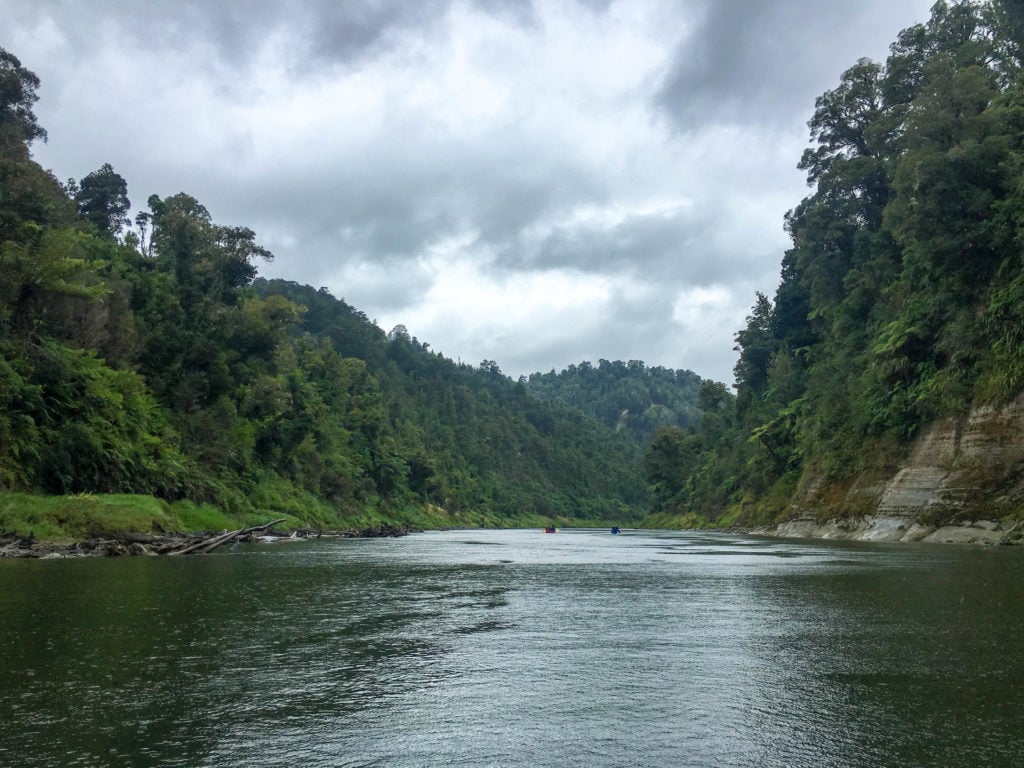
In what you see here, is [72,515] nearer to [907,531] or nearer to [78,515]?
[78,515]

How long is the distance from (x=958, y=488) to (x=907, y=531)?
3.40 meters

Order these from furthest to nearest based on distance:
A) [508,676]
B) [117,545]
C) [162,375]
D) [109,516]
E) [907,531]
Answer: [162,375] → [907,531] → [109,516] → [117,545] → [508,676]

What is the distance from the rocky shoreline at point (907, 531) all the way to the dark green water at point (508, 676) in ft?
67.8

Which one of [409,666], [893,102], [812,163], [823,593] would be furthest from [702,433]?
[409,666]

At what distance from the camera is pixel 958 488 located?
37.8m

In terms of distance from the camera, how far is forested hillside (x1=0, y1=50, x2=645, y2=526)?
35875 millimetres

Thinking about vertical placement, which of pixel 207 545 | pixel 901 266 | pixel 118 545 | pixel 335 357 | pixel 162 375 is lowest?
pixel 207 545

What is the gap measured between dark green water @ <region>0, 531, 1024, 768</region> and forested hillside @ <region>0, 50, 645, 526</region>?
74.3 ft

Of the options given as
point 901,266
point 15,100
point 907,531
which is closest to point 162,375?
point 15,100

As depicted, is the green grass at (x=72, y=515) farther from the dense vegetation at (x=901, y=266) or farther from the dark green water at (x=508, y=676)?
the dense vegetation at (x=901, y=266)

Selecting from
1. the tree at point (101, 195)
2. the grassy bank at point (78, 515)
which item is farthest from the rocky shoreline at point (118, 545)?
the tree at point (101, 195)

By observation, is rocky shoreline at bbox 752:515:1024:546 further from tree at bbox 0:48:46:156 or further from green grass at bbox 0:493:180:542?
tree at bbox 0:48:46:156

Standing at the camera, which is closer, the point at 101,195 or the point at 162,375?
the point at 162,375

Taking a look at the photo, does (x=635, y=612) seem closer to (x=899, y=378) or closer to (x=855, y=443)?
(x=899, y=378)
